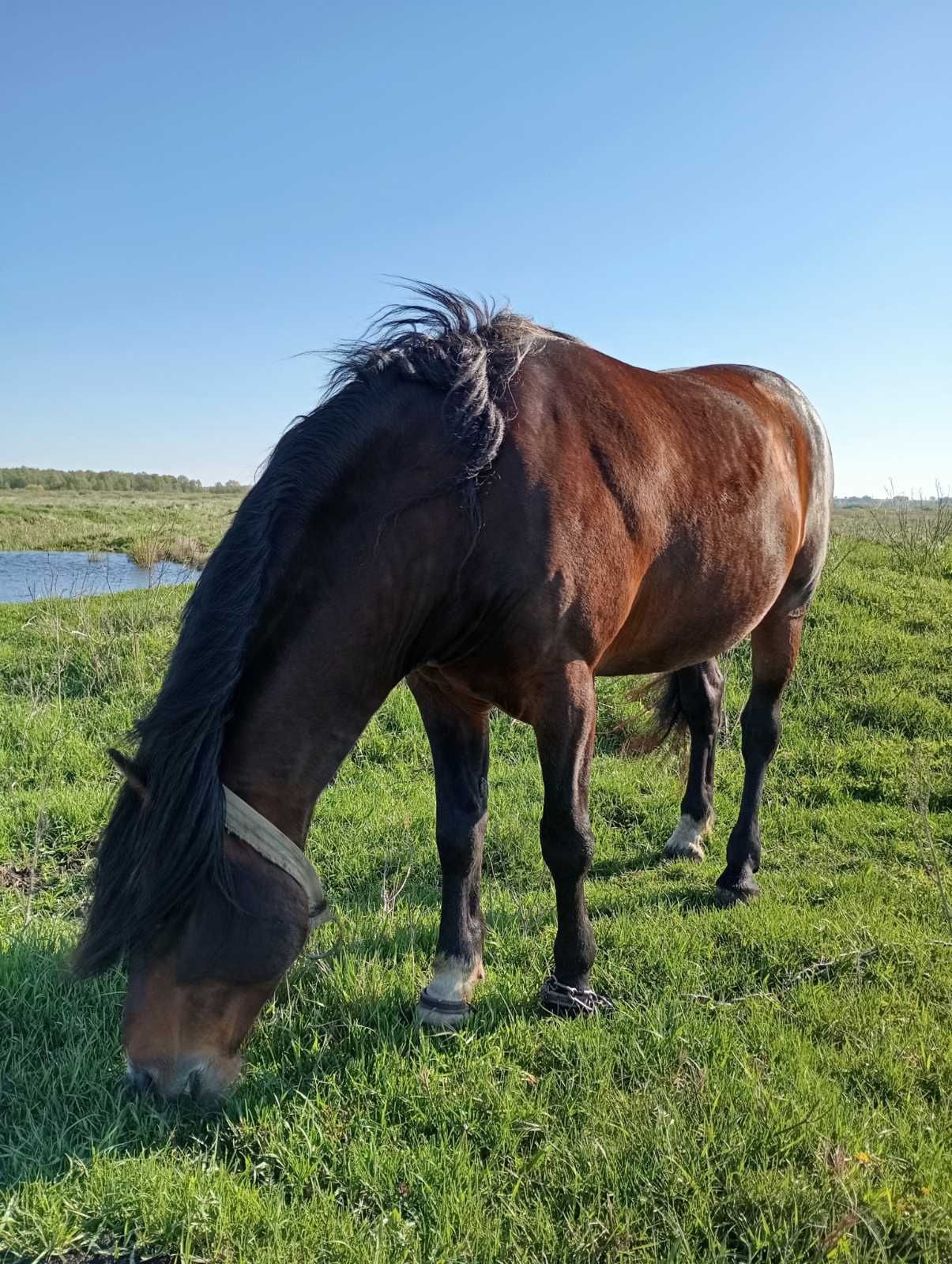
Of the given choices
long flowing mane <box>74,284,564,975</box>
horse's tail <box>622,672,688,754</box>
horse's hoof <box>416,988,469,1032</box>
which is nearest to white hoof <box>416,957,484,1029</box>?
horse's hoof <box>416,988,469,1032</box>

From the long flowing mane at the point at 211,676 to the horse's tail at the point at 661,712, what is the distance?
9.72 ft

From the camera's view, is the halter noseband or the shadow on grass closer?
the halter noseband

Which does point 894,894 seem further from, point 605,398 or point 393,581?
point 393,581

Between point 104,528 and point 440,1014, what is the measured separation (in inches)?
1325

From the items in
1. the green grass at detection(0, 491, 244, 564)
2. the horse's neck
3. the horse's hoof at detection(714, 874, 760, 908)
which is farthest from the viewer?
the green grass at detection(0, 491, 244, 564)

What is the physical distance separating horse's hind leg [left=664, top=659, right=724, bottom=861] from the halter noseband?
294 centimetres

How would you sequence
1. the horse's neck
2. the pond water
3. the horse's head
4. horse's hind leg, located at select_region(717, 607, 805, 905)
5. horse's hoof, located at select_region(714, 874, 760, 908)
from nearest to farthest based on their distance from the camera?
the horse's head
the horse's neck
horse's hoof, located at select_region(714, 874, 760, 908)
horse's hind leg, located at select_region(717, 607, 805, 905)
the pond water

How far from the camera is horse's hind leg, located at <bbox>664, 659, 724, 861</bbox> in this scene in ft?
15.1

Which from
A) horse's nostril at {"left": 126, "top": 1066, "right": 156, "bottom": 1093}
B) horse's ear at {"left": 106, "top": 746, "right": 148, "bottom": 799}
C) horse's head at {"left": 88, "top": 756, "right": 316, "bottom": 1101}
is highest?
horse's ear at {"left": 106, "top": 746, "right": 148, "bottom": 799}

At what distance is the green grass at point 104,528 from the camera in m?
19.9

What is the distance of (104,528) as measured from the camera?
3225cm

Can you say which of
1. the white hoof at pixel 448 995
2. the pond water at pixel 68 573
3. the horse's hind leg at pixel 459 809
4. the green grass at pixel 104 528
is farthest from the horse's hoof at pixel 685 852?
the pond water at pixel 68 573

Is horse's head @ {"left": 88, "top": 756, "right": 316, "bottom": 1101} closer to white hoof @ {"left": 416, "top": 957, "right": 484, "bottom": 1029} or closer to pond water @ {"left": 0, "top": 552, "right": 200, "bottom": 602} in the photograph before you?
white hoof @ {"left": 416, "top": 957, "right": 484, "bottom": 1029}

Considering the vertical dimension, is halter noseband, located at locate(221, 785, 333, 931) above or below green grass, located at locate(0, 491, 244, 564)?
below
